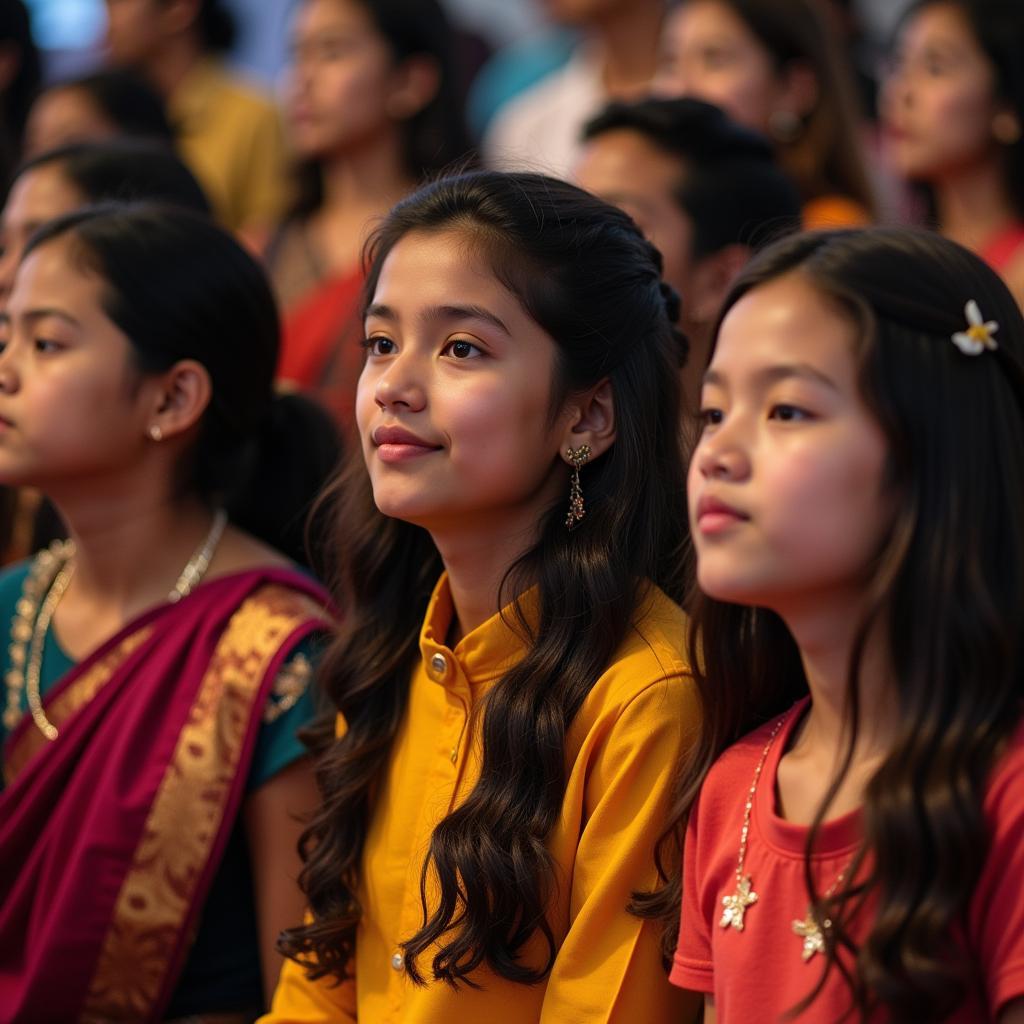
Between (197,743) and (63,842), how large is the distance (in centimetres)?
20

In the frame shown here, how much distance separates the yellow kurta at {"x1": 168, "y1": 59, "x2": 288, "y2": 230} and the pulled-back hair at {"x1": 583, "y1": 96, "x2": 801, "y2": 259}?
6.35ft

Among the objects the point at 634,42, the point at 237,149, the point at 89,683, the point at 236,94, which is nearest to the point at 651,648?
the point at 89,683

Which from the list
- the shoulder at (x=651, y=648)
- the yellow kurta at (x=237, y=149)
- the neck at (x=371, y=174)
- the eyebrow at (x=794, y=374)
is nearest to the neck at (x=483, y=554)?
the shoulder at (x=651, y=648)

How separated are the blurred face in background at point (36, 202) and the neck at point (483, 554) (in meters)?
1.25

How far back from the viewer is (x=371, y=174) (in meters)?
3.75

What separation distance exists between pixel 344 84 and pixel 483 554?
2.23 metres

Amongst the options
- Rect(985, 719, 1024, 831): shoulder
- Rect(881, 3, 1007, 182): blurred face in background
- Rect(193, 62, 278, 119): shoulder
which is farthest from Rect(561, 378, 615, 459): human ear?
Rect(193, 62, 278, 119): shoulder

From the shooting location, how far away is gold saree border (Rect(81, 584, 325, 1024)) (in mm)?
1941

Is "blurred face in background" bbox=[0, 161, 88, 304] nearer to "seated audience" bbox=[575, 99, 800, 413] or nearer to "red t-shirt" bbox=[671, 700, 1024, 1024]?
"seated audience" bbox=[575, 99, 800, 413]

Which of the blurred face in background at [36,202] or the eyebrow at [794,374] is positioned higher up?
the blurred face in background at [36,202]

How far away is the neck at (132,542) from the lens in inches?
86.0

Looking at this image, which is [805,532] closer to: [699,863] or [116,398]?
[699,863]

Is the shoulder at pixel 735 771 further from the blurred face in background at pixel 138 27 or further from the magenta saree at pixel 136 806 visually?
the blurred face in background at pixel 138 27

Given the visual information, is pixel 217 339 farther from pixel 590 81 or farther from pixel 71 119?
pixel 590 81
